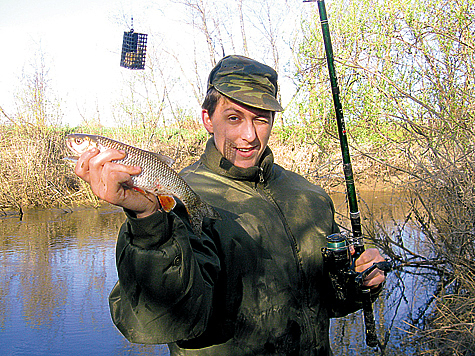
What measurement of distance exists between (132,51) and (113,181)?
1655 centimetres

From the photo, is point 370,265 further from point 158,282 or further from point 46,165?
point 46,165

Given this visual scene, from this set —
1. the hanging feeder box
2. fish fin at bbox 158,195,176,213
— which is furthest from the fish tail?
the hanging feeder box

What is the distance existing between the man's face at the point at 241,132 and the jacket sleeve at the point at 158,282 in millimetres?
934

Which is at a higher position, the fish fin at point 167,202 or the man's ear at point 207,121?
the man's ear at point 207,121

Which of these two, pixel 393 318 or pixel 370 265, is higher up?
pixel 370 265

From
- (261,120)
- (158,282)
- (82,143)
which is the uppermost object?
(261,120)

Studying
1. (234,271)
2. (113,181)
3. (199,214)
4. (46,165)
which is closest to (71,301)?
(234,271)

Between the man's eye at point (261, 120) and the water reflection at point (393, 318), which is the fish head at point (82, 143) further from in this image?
the water reflection at point (393, 318)

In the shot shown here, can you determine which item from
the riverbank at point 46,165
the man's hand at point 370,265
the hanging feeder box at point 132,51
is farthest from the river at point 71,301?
the hanging feeder box at point 132,51

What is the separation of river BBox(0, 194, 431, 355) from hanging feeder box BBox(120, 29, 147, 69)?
8.50 meters

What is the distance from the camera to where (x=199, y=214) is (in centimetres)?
191

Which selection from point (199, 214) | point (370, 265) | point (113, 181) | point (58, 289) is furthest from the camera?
point (58, 289)

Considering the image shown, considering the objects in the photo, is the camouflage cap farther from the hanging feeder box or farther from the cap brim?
the hanging feeder box

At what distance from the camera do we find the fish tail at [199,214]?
1844 millimetres
